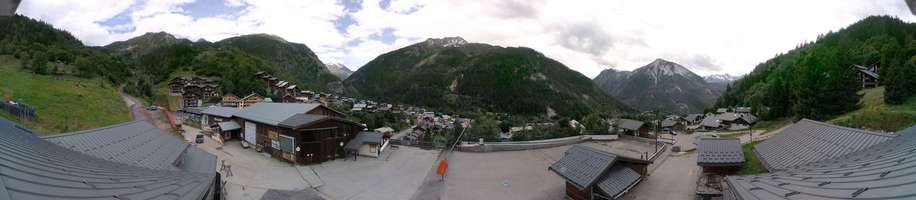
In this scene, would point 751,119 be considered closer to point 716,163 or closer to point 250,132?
point 716,163

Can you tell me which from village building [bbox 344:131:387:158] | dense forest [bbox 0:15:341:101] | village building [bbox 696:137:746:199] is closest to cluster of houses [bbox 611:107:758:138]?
village building [bbox 696:137:746:199]

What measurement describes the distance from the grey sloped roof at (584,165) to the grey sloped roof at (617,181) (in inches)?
16.4

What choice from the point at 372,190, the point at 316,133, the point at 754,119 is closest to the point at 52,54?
the point at 316,133

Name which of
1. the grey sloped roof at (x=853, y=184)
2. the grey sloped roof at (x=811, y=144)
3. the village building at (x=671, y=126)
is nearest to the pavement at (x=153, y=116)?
the grey sloped roof at (x=853, y=184)

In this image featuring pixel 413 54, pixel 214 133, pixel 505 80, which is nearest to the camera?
pixel 214 133

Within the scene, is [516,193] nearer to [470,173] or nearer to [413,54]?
[470,173]

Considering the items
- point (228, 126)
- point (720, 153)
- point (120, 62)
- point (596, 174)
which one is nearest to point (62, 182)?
point (596, 174)

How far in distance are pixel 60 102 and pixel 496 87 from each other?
101 metres

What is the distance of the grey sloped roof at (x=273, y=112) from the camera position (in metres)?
25.0

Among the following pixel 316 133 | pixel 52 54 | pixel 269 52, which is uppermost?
pixel 269 52

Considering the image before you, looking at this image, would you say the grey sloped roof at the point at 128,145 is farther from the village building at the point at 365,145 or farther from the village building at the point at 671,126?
the village building at the point at 671,126

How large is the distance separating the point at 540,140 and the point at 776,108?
85.5 feet

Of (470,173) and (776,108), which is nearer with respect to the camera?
(470,173)

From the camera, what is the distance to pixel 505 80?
121m
